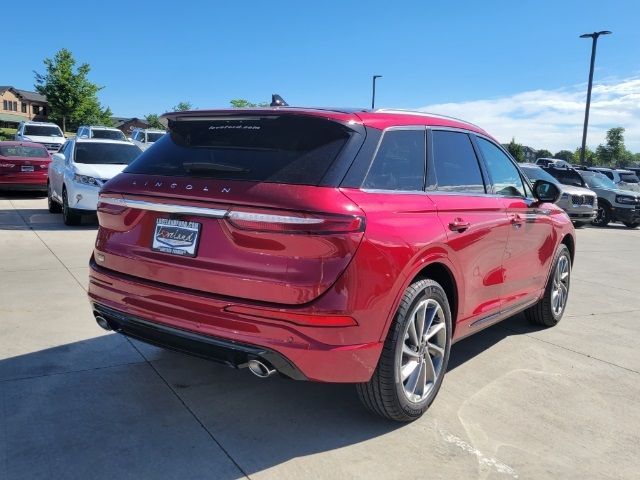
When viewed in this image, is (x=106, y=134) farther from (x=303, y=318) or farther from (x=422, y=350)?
(x=303, y=318)

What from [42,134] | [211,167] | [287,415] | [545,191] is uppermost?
[42,134]

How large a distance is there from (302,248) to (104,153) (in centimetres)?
1038

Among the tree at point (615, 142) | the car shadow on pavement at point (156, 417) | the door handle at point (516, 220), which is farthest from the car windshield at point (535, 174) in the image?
the tree at point (615, 142)

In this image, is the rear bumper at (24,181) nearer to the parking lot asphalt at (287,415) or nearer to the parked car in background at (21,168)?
the parked car in background at (21,168)

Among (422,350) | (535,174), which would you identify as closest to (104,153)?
(422,350)

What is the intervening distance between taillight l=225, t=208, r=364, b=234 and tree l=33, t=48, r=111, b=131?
1741 inches

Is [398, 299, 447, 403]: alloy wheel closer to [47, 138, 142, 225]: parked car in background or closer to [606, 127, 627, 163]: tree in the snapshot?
[47, 138, 142, 225]: parked car in background

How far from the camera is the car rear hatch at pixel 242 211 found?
282 centimetres

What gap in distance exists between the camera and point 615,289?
7773mm

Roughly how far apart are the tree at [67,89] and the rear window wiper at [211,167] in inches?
1719

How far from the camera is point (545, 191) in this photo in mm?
5152

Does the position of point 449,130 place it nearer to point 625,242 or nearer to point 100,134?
point 625,242

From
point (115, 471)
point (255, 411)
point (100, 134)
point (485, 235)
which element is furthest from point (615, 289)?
point (100, 134)

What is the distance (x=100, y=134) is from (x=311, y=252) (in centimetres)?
2331
